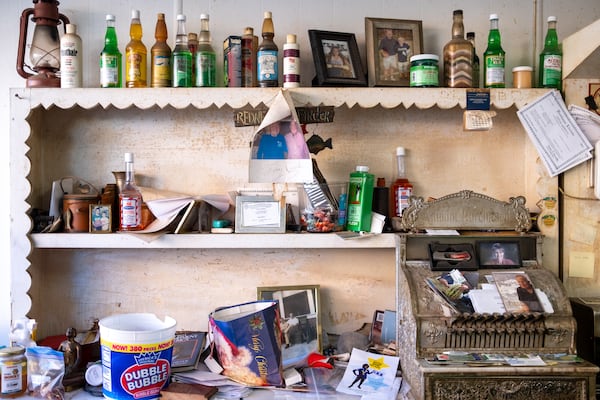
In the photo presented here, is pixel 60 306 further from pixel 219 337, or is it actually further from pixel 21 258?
pixel 219 337

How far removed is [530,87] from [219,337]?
5.12 feet

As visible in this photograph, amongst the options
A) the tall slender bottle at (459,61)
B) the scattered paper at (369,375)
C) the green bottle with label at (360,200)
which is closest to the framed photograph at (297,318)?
the scattered paper at (369,375)

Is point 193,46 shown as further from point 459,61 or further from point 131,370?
point 131,370

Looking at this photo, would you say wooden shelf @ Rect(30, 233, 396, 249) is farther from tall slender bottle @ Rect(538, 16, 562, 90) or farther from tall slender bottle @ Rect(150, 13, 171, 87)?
tall slender bottle @ Rect(538, 16, 562, 90)

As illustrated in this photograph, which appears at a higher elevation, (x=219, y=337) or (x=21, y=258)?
(x=21, y=258)

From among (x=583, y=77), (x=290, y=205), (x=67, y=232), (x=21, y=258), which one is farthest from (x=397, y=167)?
(x=21, y=258)

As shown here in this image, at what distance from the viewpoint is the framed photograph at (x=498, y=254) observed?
221 cm

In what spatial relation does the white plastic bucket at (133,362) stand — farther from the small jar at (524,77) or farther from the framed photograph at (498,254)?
the small jar at (524,77)

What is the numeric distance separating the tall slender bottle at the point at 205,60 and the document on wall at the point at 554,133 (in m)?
1.23

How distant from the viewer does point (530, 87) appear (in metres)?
2.36

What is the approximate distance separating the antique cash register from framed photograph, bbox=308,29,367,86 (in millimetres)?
550

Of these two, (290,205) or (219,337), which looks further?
(290,205)

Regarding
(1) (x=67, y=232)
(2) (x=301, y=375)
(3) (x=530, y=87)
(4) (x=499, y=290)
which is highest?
(3) (x=530, y=87)

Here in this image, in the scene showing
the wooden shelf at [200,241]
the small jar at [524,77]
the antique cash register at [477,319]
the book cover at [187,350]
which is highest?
the small jar at [524,77]
